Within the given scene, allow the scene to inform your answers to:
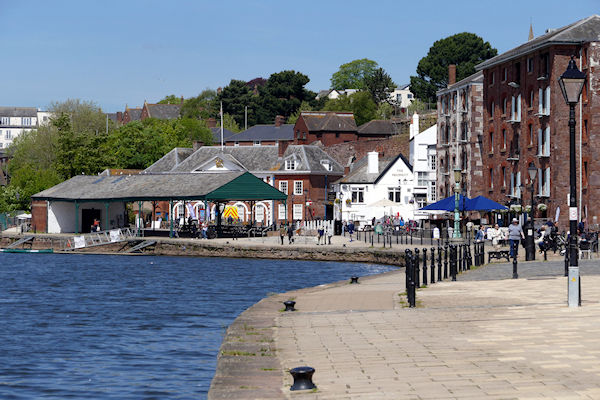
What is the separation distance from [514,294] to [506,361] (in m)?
9.17

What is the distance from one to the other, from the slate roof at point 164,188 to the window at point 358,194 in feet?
62.7

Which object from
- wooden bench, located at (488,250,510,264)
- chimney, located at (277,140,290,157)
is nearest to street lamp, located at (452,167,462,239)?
wooden bench, located at (488,250,510,264)

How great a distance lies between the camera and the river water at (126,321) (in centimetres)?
1664

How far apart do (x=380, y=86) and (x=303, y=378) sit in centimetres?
14916

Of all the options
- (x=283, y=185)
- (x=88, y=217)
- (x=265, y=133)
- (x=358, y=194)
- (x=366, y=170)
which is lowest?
(x=88, y=217)

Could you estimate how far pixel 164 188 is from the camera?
74562 millimetres

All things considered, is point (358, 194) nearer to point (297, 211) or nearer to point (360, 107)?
point (297, 211)

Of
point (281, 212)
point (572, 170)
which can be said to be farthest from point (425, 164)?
point (572, 170)

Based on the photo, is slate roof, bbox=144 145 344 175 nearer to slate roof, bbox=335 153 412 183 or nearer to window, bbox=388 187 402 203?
slate roof, bbox=335 153 412 183

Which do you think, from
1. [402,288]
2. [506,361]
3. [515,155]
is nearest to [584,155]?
[515,155]

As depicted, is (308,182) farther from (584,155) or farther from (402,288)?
(402,288)

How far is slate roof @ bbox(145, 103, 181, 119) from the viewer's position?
17375cm

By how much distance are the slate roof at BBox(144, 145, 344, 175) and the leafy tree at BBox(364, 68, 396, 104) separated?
57.5 m

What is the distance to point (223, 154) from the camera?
10144 cm
